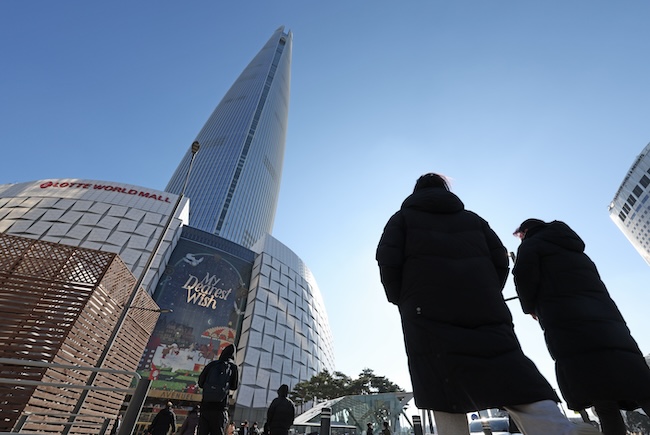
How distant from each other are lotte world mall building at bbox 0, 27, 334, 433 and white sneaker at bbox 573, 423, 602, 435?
2.96m

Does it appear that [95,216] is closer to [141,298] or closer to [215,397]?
[141,298]

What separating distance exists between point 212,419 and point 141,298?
10030mm

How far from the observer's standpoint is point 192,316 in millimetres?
29609

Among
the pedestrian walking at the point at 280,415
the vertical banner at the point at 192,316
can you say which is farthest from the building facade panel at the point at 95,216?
the pedestrian walking at the point at 280,415

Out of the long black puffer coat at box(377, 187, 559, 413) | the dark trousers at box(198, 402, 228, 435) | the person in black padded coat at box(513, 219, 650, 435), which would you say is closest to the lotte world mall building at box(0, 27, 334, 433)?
the dark trousers at box(198, 402, 228, 435)

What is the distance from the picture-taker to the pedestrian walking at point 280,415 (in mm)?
5578

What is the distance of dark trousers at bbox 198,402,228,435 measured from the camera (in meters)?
4.22

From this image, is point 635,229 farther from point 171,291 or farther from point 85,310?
point 85,310

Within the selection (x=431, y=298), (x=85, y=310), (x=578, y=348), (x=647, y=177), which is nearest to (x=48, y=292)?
(x=85, y=310)

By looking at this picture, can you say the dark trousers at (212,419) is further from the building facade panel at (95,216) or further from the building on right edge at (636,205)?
the building on right edge at (636,205)

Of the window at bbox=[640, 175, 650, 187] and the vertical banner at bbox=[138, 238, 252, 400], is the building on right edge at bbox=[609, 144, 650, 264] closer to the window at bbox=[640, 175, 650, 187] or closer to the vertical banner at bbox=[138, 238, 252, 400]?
the window at bbox=[640, 175, 650, 187]

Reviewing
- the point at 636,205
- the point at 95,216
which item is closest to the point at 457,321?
the point at 95,216

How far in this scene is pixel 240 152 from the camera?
8588 centimetres

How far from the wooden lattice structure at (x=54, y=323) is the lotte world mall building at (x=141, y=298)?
3 cm
